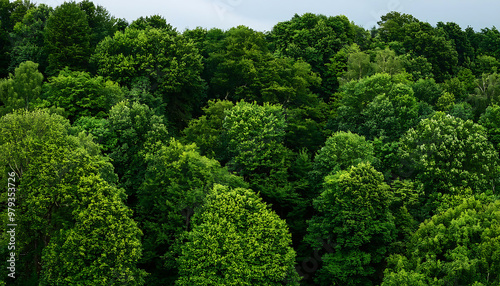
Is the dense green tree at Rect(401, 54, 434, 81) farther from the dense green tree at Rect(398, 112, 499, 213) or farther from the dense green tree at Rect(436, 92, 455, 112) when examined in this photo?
the dense green tree at Rect(398, 112, 499, 213)

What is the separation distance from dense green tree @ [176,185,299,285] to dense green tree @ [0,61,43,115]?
29.0 meters

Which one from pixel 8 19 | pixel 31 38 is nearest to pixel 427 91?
pixel 31 38

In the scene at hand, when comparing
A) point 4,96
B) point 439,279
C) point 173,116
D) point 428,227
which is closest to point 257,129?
point 173,116

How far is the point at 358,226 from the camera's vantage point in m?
56.3

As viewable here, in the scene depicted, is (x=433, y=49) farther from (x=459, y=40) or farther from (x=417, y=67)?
(x=459, y=40)

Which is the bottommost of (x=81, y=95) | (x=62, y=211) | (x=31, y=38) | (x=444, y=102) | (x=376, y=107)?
(x=62, y=211)

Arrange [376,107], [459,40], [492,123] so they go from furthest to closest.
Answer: [459,40] → [492,123] → [376,107]

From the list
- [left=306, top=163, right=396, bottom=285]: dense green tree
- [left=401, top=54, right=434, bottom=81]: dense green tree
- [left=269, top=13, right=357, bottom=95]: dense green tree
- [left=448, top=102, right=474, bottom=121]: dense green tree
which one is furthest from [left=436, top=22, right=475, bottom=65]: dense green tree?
[left=306, top=163, right=396, bottom=285]: dense green tree

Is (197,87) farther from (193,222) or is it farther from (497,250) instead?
(497,250)

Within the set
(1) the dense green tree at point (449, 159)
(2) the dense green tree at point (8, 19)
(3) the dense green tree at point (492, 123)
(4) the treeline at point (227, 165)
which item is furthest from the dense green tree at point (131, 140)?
(3) the dense green tree at point (492, 123)

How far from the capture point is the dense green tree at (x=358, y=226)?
56.1 meters

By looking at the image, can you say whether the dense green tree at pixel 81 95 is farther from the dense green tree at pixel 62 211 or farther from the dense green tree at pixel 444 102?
the dense green tree at pixel 444 102

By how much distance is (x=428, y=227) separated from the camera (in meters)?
51.2

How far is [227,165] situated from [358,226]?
17326mm
